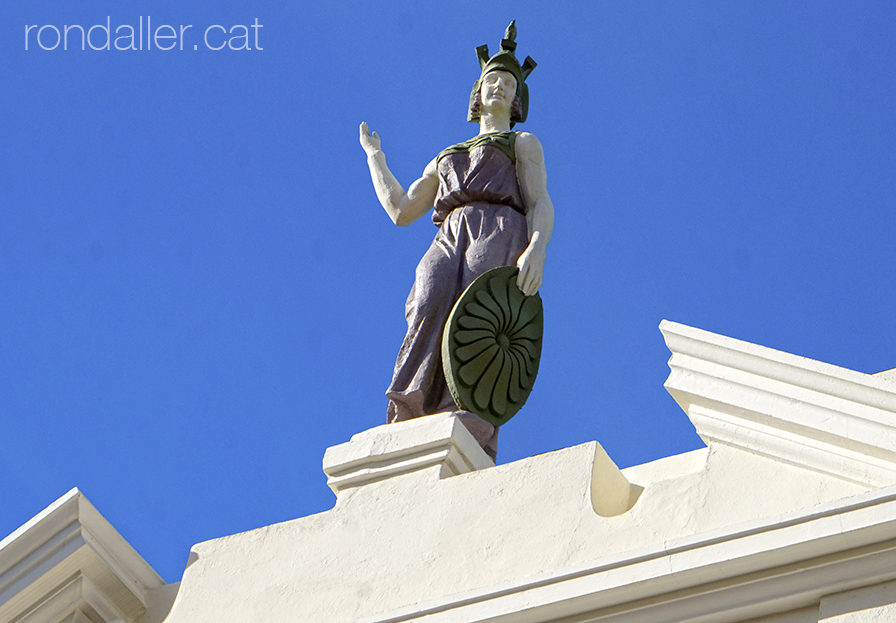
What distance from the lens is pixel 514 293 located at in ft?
25.6

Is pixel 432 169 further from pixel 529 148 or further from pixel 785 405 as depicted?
pixel 785 405

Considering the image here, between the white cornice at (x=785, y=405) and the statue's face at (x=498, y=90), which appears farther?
the statue's face at (x=498, y=90)

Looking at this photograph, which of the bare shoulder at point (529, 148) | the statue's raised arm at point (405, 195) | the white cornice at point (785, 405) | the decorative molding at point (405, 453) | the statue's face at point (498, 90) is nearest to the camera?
the white cornice at point (785, 405)

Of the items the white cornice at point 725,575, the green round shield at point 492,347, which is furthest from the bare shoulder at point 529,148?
the white cornice at point 725,575

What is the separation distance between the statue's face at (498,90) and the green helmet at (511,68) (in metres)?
0.06

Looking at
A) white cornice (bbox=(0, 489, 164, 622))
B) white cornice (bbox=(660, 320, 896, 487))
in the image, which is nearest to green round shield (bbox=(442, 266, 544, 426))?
white cornice (bbox=(660, 320, 896, 487))

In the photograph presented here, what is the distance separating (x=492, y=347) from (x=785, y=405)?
197 cm

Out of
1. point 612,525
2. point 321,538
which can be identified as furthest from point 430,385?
point 612,525

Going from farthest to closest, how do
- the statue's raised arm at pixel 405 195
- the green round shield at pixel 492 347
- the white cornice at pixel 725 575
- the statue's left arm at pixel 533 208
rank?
1. the statue's raised arm at pixel 405 195
2. the statue's left arm at pixel 533 208
3. the green round shield at pixel 492 347
4. the white cornice at pixel 725 575

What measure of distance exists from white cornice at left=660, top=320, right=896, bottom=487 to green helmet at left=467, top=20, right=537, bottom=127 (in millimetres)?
2812

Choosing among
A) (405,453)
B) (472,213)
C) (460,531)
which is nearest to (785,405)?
(460,531)

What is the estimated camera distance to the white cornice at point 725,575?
5.48 m

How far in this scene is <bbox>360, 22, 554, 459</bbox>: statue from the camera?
7684 mm

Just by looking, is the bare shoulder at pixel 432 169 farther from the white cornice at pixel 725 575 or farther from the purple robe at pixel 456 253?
the white cornice at pixel 725 575
